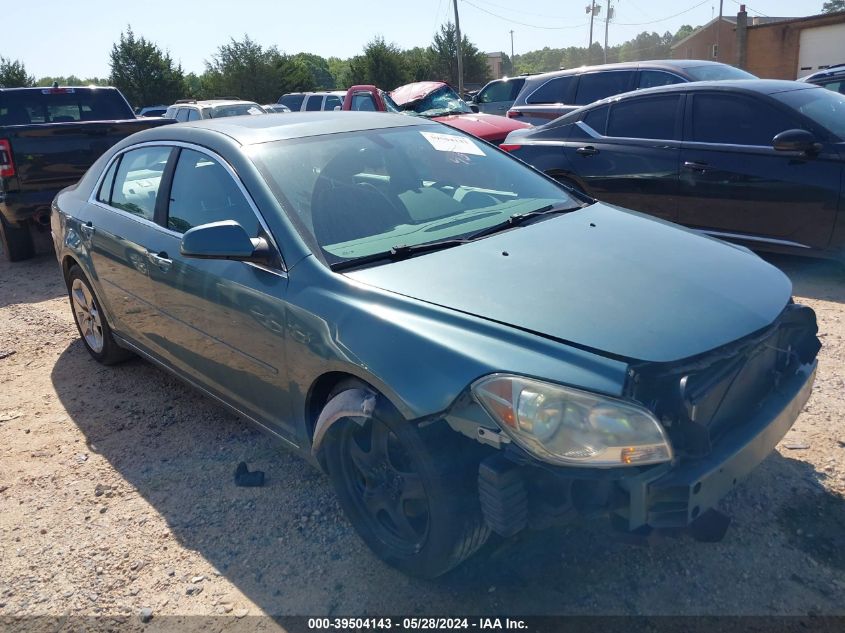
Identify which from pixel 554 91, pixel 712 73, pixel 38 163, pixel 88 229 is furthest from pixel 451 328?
pixel 554 91

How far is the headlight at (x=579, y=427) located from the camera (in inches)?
83.2

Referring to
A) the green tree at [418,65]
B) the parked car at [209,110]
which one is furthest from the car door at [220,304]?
the green tree at [418,65]

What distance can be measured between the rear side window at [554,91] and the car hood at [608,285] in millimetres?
7647

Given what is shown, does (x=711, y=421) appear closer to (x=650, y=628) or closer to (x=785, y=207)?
(x=650, y=628)

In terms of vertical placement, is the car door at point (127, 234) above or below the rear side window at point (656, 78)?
below

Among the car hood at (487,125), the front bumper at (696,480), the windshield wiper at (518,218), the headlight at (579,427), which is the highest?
the windshield wiper at (518,218)

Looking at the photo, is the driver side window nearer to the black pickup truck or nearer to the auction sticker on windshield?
the auction sticker on windshield

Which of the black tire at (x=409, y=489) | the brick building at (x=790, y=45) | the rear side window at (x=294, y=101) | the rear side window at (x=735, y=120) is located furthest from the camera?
the brick building at (x=790, y=45)

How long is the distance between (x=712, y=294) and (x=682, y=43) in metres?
58.8

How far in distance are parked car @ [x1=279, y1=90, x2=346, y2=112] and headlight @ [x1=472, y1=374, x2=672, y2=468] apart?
17780 mm

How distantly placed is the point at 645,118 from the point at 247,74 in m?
35.2

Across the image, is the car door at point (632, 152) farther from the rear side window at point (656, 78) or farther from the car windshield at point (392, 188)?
the car windshield at point (392, 188)

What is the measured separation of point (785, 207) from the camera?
5.48 meters

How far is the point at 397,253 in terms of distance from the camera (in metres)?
2.92
